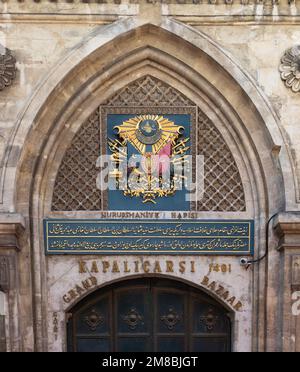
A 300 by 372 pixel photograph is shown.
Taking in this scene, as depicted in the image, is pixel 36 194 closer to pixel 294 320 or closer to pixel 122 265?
pixel 122 265

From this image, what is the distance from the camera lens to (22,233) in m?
10.8

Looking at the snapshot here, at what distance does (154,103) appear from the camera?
1123cm

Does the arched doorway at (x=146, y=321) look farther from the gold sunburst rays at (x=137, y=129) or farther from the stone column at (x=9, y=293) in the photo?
the gold sunburst rays at (x=137, y=129)

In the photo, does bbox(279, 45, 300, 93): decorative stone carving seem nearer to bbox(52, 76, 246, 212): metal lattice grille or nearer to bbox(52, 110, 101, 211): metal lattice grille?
bbox(52, 76, 246, 212): metal lattice grille

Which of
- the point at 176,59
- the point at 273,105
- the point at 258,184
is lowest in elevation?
the point at 258,184

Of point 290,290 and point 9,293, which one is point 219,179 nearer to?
point 290,290

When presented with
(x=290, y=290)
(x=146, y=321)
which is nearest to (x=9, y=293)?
(x=146, y=321)

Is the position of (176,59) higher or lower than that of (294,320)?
higher

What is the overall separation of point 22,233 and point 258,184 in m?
3.26

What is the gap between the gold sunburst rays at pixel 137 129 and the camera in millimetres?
11203

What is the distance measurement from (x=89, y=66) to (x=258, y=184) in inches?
111

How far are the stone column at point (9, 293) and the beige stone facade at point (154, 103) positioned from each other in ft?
0.04
